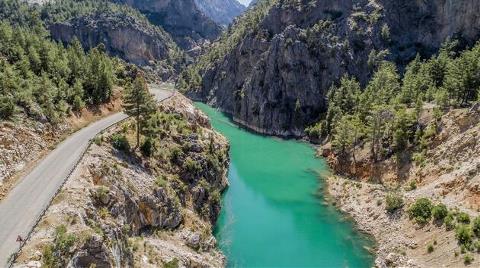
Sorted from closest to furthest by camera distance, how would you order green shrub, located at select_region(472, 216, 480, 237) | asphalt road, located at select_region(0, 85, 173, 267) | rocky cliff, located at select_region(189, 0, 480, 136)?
asphalt road, located at select_region(0, 85, 173, 267)
green shrub, located at select_region(472, 216, 480, 237)
rocky cliff, located at select_region(189, 0, 480, 136)

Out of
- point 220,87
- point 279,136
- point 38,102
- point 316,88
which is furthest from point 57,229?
point 220,87

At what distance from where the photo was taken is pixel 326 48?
5910 inches

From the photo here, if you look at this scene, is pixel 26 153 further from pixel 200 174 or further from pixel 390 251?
pixel 390 251

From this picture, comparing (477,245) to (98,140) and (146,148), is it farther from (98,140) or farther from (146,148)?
(98,140)

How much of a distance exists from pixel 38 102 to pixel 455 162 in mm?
62977

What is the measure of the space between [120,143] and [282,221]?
28508mm

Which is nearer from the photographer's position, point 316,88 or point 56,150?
point 56,150

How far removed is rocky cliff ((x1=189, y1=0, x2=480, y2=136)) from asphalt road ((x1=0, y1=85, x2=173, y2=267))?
295 ft

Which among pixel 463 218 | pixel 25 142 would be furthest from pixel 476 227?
pixel 25 142

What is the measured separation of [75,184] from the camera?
44.7 meters

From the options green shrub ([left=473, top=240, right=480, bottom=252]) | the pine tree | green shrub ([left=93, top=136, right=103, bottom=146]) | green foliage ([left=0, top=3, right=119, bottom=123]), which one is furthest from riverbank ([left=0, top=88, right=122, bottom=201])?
green shrub ([left=473, top=240, right=480, bottom=252])

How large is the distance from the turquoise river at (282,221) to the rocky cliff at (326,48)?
4168 cm

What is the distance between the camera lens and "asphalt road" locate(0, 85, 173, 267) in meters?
36.9

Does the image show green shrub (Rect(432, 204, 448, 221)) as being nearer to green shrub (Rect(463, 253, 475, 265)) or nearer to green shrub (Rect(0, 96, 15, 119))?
green shrub (Rect(463, 253, 475, 265))
